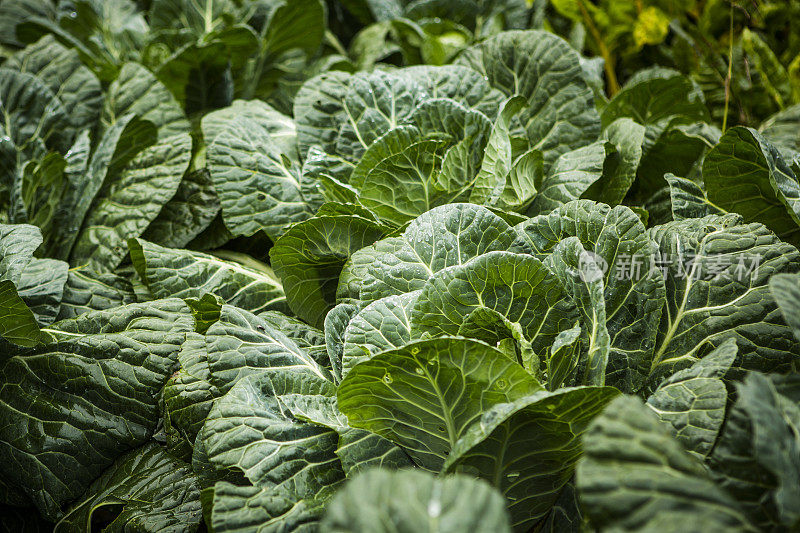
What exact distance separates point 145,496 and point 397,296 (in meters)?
0.70

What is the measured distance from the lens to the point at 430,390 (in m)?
0.92

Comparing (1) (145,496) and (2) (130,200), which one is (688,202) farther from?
(2) (130,200)

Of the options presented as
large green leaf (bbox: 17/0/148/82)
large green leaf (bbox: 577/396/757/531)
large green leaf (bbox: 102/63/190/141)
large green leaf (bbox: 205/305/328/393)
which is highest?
large green leaf (bbox: 17/0/148/82)

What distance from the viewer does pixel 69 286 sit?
155 cm

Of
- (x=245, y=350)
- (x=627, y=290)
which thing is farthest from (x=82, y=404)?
(x=627, y=290)

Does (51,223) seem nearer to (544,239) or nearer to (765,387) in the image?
(544,239)

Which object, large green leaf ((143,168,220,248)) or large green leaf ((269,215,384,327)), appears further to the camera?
large green leaf ((143,168,220,248))

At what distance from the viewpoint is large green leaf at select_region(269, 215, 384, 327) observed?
1.32 m

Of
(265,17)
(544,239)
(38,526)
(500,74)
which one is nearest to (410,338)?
(544,239)

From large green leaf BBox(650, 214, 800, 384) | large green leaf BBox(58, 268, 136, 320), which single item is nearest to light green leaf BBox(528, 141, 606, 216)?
large green leaf BBox(650, 214, 800, 384)

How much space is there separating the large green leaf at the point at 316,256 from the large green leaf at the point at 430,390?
0.46m

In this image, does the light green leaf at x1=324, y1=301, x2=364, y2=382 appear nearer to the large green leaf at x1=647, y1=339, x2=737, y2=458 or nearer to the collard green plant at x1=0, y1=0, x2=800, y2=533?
the collard green plant at x1=0, y1=0, x2=800, y2=533

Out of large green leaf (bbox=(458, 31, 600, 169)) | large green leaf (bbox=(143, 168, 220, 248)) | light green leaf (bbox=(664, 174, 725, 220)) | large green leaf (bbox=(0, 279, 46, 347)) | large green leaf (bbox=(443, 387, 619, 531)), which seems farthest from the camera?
large green leaf (bbox=(143, 168, 220, 248))

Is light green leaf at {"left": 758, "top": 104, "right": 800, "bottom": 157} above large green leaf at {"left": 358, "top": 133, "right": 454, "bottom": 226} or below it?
below
